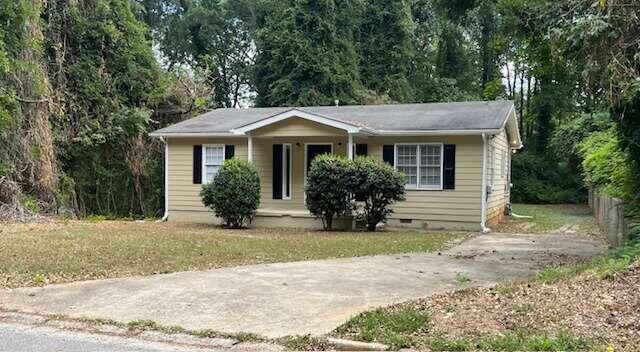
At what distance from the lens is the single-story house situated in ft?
52.2

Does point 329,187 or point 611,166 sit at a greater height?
point 611,166

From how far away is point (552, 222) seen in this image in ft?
62.0

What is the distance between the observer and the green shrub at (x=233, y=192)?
623 inches

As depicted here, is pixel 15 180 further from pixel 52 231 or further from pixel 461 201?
pixel 461 201

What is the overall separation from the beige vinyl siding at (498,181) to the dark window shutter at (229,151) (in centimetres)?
751

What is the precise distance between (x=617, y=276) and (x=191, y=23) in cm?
3360

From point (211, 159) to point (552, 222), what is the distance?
10.9 m

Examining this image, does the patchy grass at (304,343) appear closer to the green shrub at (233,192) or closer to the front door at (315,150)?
the green shrub at (233,192)

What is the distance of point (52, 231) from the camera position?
13.9 meters

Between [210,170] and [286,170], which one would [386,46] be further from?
[210,170]

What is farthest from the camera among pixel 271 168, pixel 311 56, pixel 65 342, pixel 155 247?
pixel 311 56

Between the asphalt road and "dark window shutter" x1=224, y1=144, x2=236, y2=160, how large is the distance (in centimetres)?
1255

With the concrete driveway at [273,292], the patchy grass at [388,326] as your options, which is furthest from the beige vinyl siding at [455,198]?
the patchy grass at [388,326]

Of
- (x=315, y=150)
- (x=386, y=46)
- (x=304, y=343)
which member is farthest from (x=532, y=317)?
(x=386, y=46)
